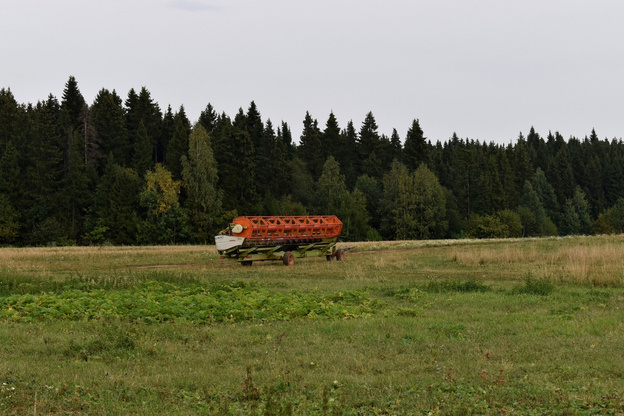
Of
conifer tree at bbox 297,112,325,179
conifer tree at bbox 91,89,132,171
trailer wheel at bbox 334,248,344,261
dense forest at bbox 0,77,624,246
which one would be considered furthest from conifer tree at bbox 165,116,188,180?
trailer wheel at bbox 334,248,344,261

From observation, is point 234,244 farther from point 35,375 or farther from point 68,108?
point 68,108

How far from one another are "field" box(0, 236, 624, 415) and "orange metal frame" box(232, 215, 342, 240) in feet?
30.7

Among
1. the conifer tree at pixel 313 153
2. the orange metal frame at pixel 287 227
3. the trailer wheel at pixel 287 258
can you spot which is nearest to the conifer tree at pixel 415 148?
the conifer tree at pixel 313 153

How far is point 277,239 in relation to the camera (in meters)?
29.5

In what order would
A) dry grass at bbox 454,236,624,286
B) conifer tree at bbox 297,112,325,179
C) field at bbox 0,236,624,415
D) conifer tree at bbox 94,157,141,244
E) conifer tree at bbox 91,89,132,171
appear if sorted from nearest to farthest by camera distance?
1. field at bbox 0,236,624,415
2. dry grass at bbox 454,236,624,286
3. conifer tree at bbox 94,157,141,244
4. conifer tree at bbox 91,89,132,171
5. conifer tree at bbox 297,112,325,179

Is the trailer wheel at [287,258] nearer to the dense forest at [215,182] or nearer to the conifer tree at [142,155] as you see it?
the dense forest at [215,182]

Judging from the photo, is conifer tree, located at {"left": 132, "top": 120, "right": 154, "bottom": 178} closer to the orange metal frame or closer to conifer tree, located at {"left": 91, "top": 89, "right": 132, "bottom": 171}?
conifer tree, located at {"left": 91, "top": 89, "right": 132, "bottom": 171}

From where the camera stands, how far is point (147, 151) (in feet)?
273

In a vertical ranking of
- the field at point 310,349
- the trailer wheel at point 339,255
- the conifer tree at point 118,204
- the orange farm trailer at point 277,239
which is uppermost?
the conifer tree at point 118,204

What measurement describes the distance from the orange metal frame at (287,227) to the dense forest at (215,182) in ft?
123

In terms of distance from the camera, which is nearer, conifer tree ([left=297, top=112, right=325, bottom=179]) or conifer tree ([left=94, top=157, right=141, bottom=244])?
conifer tree ([left=94, top=157, right=141, bottom=244])

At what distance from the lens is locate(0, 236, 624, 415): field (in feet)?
24.1

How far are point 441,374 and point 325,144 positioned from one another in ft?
366

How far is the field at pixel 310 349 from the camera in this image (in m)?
7.34
